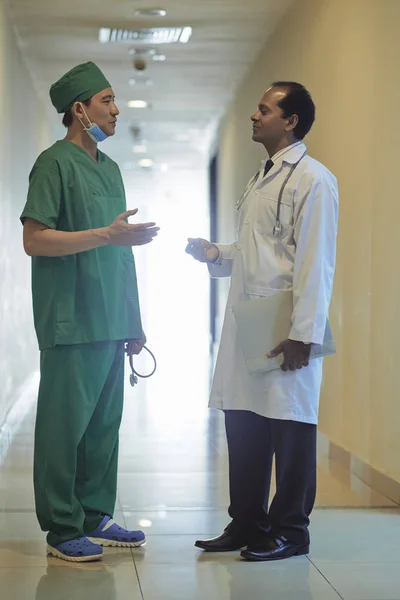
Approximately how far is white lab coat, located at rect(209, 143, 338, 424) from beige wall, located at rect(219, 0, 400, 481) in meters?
1.12

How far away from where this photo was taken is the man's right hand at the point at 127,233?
2.52 metres

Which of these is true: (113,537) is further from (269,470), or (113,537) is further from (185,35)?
(185,35)

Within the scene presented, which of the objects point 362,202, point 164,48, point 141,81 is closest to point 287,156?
point 362,202

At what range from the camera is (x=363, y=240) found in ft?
13.7

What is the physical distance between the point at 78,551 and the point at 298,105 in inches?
58.0

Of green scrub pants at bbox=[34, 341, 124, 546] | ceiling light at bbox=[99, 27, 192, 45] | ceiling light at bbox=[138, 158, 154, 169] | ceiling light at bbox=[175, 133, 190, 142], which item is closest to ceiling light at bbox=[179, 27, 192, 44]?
ceiling light at bbox=[99, 27, 192, 45]

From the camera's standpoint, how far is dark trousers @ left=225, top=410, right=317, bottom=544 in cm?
269

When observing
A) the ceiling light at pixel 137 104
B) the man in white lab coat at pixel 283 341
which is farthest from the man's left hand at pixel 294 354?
the ceiling light at pixel 137 104

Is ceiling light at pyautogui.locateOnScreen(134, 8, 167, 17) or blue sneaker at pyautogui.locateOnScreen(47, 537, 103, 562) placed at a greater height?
ceiling light at pyautogui.locateOnScreen(134, 8, 167, 17)

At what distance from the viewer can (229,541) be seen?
2.82m

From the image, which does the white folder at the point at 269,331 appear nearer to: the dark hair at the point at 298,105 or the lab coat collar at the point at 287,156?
the lab coat collar at the point at 287,156

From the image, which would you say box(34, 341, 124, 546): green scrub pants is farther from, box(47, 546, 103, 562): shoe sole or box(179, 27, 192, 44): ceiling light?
box(179, 27, 192, 44): ceiling light

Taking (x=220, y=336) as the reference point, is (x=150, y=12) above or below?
above

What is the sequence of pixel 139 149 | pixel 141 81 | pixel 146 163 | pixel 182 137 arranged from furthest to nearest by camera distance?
pixel 146 163 → pixel 139 149 → pixel 182 137 → pixel 141 81
